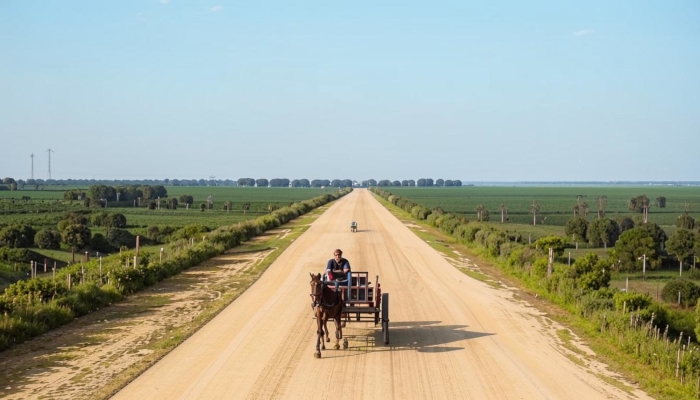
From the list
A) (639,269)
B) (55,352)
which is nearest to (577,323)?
(55,352)

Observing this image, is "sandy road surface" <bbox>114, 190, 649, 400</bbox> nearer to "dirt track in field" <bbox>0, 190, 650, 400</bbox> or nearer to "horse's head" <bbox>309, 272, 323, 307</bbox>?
"dirt track in field" <bbox>0, 190, 650, 400</bbox>

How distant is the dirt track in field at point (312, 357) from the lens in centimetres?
1108

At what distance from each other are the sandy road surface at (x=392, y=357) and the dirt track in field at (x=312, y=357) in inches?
1.1

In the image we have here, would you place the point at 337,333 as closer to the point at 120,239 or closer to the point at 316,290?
the point at 316,290

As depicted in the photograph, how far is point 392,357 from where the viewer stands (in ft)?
43.6

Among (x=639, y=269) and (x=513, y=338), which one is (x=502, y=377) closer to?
(x=513, y=338)

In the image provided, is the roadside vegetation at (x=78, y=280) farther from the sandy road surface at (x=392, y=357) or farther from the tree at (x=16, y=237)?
the sandy road surface at (x=392, y=357)

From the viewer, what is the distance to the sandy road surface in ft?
36.4

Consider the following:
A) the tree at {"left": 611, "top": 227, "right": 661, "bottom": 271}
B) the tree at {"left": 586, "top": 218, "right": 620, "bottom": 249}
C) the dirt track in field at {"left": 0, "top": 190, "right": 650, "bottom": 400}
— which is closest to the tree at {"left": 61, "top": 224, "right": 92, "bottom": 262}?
the dirt track in field at {"left": 0, "top": 190, "right": 650, "bottom": 400}

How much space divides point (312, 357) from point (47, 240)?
45819mm

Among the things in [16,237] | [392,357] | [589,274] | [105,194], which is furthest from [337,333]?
[105,194]

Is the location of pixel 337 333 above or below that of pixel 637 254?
above

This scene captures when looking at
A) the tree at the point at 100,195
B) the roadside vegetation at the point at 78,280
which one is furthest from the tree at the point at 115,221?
the tree at the point at 100,195

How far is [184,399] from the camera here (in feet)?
34.3
